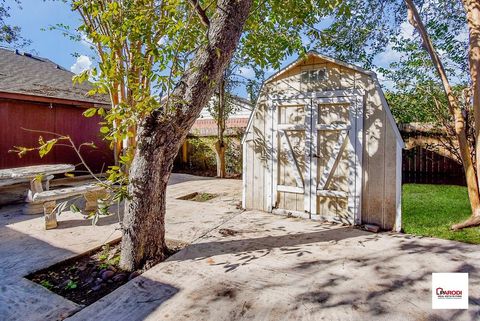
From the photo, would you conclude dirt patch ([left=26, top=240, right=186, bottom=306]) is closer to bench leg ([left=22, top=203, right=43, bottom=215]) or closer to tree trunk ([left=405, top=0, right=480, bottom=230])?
bench leg ([left=22, top=203, right=43, bottom=215])

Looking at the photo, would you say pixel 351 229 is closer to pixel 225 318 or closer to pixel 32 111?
pixel 225 318

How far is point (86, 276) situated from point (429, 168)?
8.58m

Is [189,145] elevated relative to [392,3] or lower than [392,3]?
lower

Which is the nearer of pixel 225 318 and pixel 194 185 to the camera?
pixel 225 318

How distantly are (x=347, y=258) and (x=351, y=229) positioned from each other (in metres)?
1.11

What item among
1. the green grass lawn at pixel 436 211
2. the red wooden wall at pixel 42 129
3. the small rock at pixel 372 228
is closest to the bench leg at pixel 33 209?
the red wooden wall at pixel 42 129

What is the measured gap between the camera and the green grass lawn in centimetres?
387

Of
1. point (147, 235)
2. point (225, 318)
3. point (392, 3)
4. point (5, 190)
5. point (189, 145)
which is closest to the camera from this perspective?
point (225, 318)

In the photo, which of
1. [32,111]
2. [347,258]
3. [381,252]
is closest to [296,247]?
[347,258]

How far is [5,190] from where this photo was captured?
19.7 ft

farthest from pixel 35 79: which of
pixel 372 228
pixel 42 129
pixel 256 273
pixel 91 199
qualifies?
pixel 372 228

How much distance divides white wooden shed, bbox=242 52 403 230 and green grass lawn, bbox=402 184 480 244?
54cm

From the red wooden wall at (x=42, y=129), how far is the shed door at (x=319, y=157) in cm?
431
